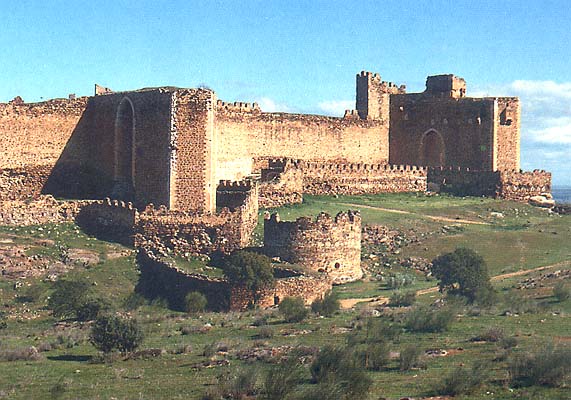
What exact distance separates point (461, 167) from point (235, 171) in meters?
12.0

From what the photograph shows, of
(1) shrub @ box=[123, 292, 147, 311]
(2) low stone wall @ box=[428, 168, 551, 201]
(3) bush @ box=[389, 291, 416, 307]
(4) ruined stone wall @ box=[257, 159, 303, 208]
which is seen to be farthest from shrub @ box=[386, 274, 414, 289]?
(2) low stone wall @ box=[428, 168, 551, 201]

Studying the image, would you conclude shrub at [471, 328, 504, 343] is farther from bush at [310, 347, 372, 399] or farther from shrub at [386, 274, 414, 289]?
shrub at [386, 274, 414, 289]

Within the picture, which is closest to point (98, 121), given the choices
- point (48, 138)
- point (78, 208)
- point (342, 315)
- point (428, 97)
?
point (48, 138)

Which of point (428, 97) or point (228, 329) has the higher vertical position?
point (428, 97)

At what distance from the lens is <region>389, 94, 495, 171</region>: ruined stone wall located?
157ft

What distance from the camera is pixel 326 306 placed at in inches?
1004

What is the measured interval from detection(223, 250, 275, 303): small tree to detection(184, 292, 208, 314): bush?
103cm

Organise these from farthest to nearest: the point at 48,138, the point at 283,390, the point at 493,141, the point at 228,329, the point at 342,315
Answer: the point at 493,141
the point at 48,138
the point at 342,315
the point at 228,329
the point at 283,390

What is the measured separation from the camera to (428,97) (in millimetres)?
50000

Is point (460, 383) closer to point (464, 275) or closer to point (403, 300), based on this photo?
point (403, 300)

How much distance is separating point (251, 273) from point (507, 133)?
24.0 meters

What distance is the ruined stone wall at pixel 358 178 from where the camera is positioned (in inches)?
1618

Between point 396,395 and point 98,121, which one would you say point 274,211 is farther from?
point 396,395

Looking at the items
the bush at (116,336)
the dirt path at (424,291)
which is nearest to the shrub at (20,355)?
the bush at (116,336)
